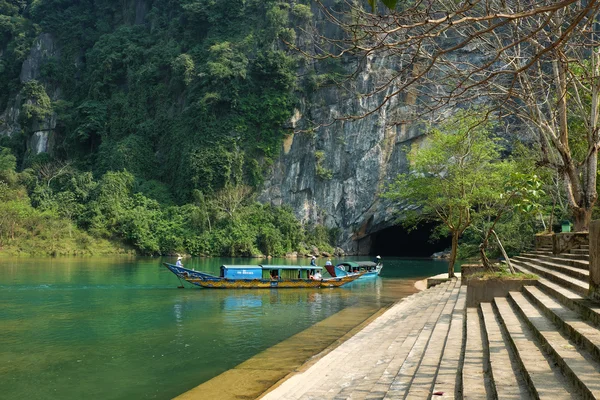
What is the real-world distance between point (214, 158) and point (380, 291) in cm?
3036

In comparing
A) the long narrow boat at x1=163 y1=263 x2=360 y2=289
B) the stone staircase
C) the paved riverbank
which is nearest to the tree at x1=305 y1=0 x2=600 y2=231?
the stone staircase

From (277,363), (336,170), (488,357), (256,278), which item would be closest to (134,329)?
(277,363)

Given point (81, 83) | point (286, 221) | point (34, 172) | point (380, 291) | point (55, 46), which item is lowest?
point (380, 291)

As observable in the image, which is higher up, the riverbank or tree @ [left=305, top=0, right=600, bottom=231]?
tree @ [left=305, top=0, right=600, bottom=231]

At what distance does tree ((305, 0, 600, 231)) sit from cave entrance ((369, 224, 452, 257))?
3875cm

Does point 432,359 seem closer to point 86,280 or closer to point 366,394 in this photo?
point 366,394

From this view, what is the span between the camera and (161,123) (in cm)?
5506

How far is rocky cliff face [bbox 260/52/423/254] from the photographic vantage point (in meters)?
49.6

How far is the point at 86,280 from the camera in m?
22.7

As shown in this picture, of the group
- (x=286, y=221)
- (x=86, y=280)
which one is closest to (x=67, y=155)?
(x=286, y=221)

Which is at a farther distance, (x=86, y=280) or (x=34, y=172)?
(x=34, y=172)

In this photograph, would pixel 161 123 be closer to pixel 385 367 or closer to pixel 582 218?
pixel 582 218

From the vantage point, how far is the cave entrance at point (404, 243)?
2292 inches

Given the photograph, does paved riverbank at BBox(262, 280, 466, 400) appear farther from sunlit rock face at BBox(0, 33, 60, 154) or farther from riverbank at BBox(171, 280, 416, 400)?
sunlit rock face at BBox(0, 33, 60, 154)
